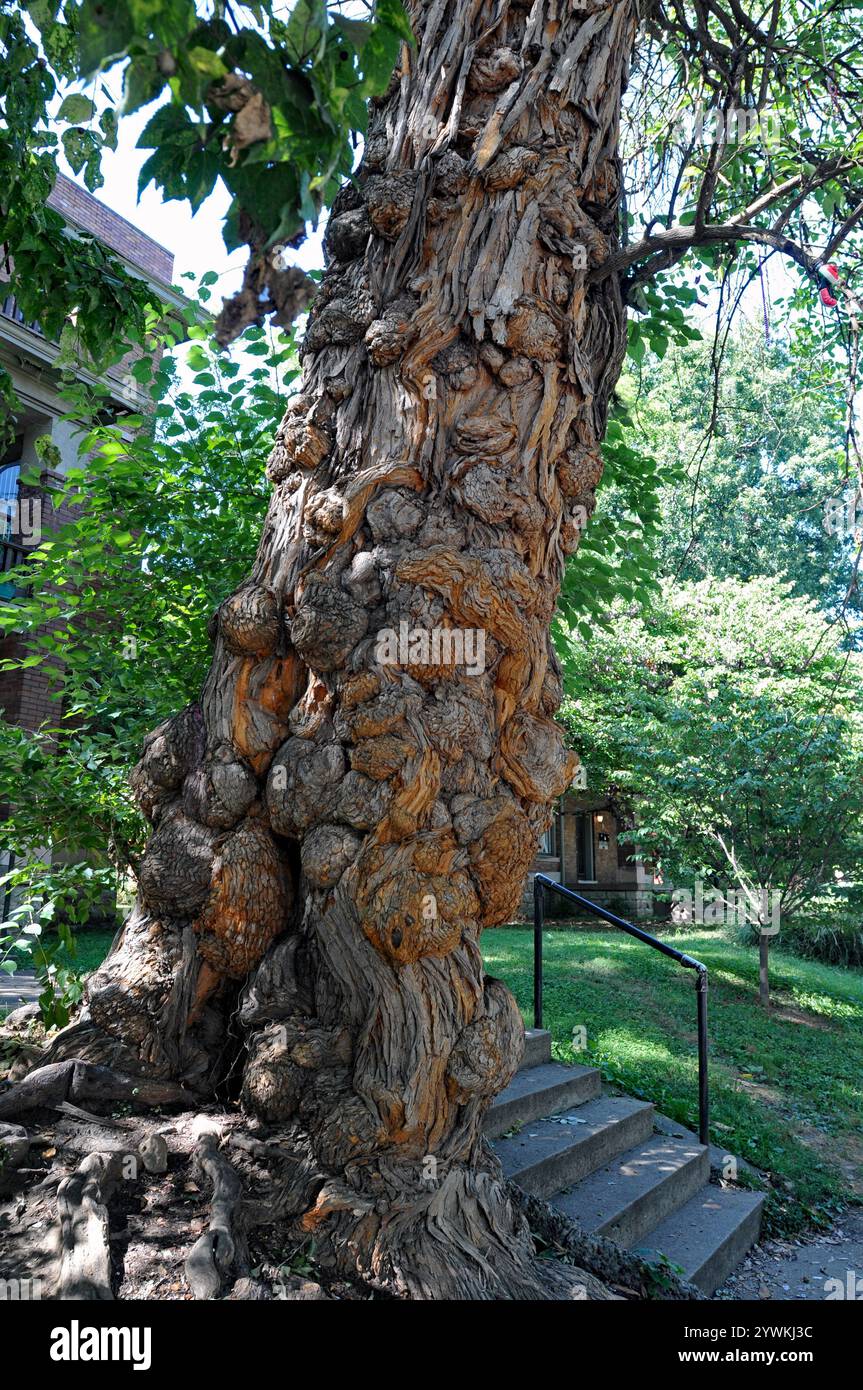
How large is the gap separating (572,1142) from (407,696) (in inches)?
111

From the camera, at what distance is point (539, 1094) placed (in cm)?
511

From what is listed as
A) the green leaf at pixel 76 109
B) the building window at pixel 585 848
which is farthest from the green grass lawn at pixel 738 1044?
the building window at pixel 585 848

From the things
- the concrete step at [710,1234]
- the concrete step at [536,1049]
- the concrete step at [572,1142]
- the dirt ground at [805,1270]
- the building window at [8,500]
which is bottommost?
the dirt ground at [805,1270]

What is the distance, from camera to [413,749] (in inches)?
132

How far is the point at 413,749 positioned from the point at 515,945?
29.8ft

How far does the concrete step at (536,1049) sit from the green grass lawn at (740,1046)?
523 mm

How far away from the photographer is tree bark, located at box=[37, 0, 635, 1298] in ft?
10.6

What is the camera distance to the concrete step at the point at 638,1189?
430 cm

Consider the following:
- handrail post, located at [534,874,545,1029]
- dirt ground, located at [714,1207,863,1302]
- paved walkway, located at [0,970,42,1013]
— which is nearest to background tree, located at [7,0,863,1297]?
dirt ground, located at [714,1207,863,1302]

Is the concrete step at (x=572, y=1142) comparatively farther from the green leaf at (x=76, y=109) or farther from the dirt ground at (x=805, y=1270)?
the green leaf at (x=76, y=109)

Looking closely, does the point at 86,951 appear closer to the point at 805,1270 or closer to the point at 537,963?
the point at 537,963

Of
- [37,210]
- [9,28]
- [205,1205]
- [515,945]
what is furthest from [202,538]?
[515,945]

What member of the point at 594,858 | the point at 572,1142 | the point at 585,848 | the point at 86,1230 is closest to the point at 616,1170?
the point at 572,1142
